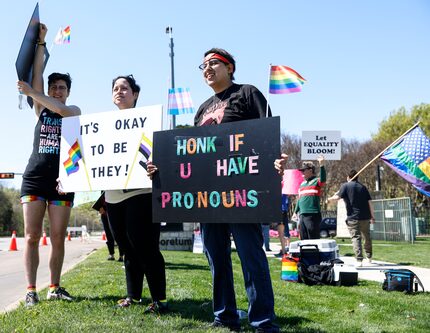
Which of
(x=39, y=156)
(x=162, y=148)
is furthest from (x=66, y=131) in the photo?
(x=162, y=148)

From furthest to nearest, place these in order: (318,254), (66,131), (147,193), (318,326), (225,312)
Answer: (318,254) → (66,131) → (147,193) → (318,326) → (225,312)

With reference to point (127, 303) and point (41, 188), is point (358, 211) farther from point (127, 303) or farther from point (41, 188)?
point (41, 188)

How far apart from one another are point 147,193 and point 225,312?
4.04 ft

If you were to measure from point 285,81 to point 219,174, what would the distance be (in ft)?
3.90

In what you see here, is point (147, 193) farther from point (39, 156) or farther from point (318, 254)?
point (318, 254)

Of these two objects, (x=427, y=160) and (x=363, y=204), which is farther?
(x=363, y=204)

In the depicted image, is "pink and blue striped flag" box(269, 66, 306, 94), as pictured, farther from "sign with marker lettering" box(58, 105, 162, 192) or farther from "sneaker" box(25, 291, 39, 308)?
"sneaker" box(25, 291, 39, 308)

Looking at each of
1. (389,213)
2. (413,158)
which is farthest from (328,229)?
(413,158)

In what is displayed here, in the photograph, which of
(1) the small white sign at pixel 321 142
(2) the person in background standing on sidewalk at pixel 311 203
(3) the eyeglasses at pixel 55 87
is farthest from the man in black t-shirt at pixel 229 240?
(1) the small white sign at pixel 321 142

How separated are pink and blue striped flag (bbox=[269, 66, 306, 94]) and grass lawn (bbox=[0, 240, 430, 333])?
199 cm

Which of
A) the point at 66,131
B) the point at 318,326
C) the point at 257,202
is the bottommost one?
the point at 318,326

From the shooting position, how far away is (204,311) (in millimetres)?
4094

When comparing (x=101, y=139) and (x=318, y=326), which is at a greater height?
(x=101, y=139)

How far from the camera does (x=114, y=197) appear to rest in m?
4.11
